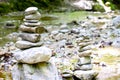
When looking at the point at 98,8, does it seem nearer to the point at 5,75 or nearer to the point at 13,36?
the point at 13,36

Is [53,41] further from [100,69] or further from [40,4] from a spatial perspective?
[40,4]

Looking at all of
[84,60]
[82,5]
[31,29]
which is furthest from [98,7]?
[31,29]

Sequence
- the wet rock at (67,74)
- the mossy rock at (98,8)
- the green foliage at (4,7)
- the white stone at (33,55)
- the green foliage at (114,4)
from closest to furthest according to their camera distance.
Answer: the white stone at (33,55) → the wet rock at (67,74) → the green foliage at (4,7) → the mossy rock at (98,8) → the green foliage at (114,4)

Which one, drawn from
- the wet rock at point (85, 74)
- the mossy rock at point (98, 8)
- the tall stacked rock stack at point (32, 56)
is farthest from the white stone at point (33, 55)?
the mossy rock at point (98, 8)

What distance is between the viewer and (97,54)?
36.6 feet

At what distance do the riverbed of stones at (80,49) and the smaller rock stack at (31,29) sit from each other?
0.08 meters

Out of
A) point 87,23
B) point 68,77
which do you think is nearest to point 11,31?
point 87,23

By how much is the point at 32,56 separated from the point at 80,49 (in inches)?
81.7

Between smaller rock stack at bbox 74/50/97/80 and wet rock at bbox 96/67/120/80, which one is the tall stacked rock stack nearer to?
smaller rock stack at bbox 74/50/97/80

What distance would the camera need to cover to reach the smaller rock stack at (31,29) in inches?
276

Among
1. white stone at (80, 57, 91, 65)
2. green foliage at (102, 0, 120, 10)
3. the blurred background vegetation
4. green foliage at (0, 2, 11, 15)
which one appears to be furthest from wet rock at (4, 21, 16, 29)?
green foliage at (102, 0, 120, 10)

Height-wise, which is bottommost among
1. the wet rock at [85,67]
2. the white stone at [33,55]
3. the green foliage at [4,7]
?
the green foliage at [4,7]

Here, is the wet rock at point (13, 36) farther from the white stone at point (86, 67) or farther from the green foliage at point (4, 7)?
the green foliage at point (4, 7)

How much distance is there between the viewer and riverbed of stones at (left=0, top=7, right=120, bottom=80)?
332 inches
